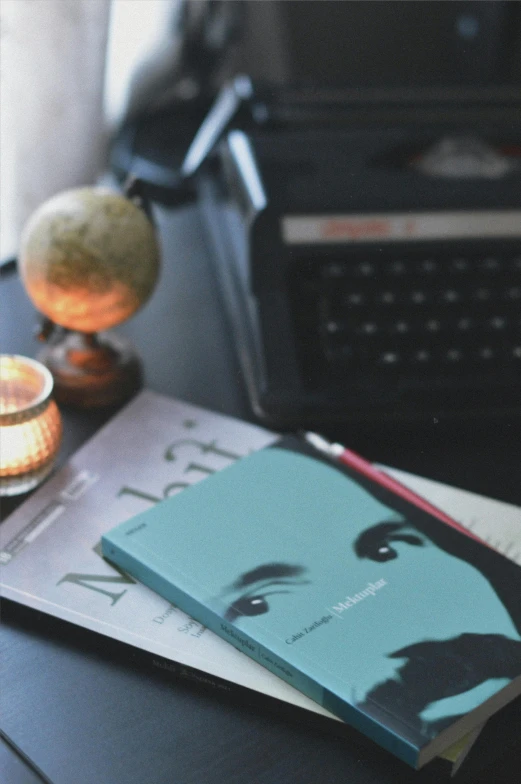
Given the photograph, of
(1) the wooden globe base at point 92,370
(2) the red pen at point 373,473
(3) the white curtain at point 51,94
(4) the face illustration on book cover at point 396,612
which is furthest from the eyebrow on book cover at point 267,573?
(3) the white curtain at point 51,94

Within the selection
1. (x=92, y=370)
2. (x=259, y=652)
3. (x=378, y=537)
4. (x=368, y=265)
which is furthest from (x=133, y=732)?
(x=368, y=265)

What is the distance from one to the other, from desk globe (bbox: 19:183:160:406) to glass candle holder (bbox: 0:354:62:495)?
0.22 feet

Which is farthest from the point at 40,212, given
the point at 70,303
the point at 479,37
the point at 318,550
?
the point at 479,37

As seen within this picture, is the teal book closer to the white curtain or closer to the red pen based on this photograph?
the red pen

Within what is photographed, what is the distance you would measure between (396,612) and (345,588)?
0.03 metres

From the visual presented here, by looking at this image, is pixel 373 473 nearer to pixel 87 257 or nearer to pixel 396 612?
pixel 396 612

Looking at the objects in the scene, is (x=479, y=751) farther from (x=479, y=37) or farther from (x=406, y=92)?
(x=479, y=37)

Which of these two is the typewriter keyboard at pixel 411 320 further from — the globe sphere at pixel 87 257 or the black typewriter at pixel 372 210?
the globe sphere at pixel 87 257

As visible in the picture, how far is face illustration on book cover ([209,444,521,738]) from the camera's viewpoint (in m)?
0.50

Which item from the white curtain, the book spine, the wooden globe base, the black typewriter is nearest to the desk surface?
the book spine

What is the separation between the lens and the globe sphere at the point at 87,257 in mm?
682

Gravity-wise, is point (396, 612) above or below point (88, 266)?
below

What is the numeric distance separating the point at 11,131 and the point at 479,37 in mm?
519

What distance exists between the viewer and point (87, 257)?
681 mm
